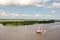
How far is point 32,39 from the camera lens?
48.2 feet

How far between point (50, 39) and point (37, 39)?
1.21 metres

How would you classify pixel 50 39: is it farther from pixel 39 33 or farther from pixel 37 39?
pixel 39 33

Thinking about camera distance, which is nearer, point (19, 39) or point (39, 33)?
point (19, 39)

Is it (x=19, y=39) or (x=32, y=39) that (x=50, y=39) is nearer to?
(x=32, y=39)

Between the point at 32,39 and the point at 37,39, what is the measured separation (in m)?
0.46

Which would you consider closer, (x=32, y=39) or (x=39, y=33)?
(x=32, y=39)

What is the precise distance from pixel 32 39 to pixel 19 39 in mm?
1100

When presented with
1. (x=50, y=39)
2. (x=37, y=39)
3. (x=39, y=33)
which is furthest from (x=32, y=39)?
(x=39, y=33)

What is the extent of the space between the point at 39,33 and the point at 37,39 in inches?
151

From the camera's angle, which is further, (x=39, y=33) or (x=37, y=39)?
(x=39, y=33)

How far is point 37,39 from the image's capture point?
48.8 feet

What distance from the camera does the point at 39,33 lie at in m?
18.7

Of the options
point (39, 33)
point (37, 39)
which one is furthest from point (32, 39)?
point (39, 33)

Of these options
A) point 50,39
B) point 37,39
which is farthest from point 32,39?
point 50,39
